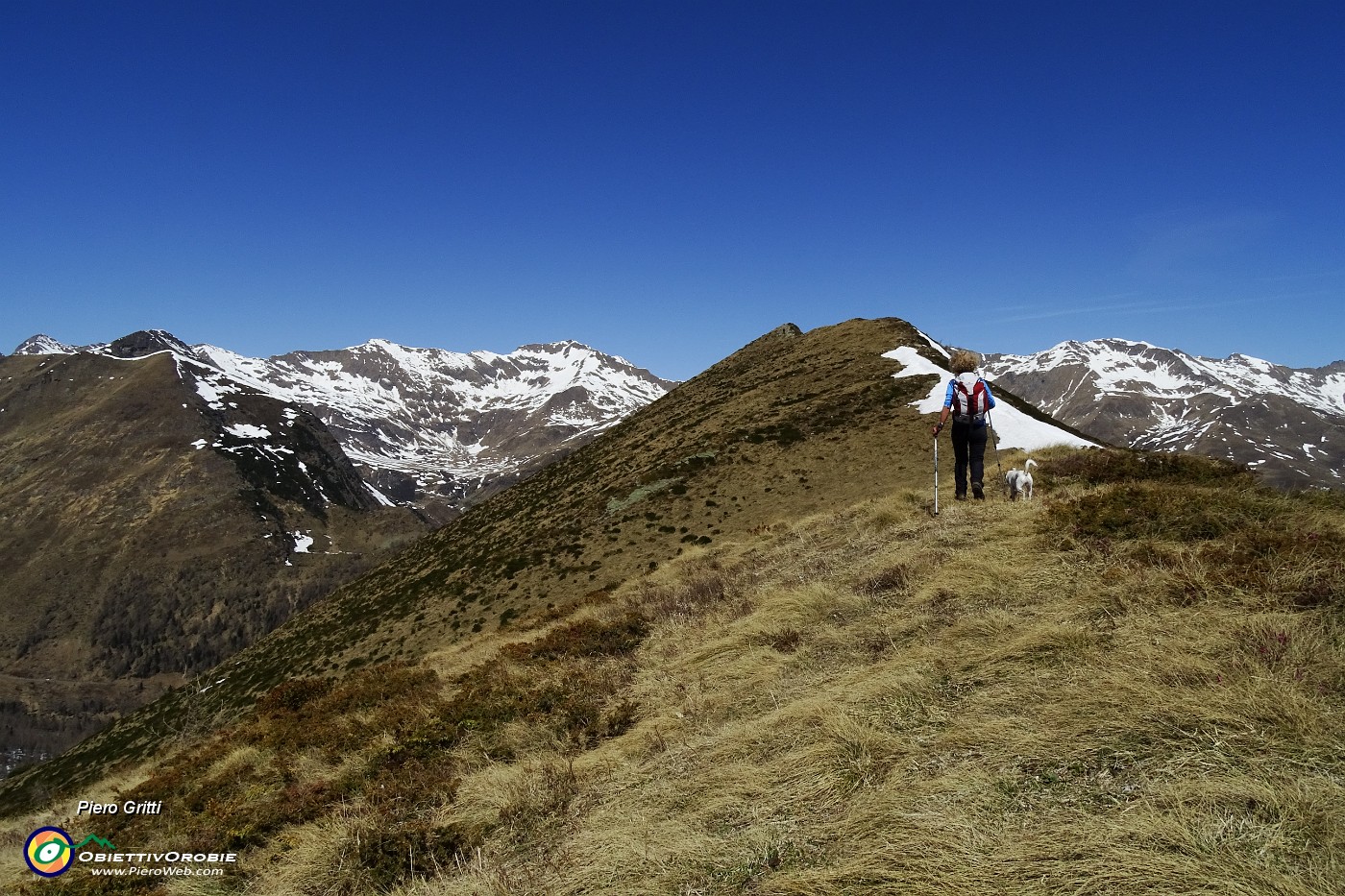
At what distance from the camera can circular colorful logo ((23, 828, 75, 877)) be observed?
874 centimetres

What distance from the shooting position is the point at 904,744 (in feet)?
19.6

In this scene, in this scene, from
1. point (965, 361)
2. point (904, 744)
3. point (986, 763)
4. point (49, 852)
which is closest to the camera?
point (986, 763)

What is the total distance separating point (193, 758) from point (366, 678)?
3662 millimetres

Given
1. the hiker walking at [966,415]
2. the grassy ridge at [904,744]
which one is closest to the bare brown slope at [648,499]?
the hiker walking at [966,415]

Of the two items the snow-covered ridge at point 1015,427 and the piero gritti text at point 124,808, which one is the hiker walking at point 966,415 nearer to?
the snow-covered ridge at point 1015,427

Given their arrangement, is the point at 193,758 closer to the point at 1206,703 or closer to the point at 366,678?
the point at 366,678

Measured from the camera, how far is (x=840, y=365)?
160 feet

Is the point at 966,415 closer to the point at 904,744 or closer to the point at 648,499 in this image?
the point at 904,744

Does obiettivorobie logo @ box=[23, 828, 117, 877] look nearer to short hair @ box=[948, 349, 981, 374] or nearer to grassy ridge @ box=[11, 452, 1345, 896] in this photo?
grassy ridge @ box=[11, 452, 1345, 896]

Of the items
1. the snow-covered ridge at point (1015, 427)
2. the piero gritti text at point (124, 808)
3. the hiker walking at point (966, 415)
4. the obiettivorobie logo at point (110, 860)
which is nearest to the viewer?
the obiettivorobie logo at point (110, 860)

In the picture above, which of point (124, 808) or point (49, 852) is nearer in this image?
point (49, 852)

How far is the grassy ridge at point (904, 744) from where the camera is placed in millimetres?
4375

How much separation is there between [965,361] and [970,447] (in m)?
2.25

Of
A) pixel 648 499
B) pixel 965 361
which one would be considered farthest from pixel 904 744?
pixel 648 499
